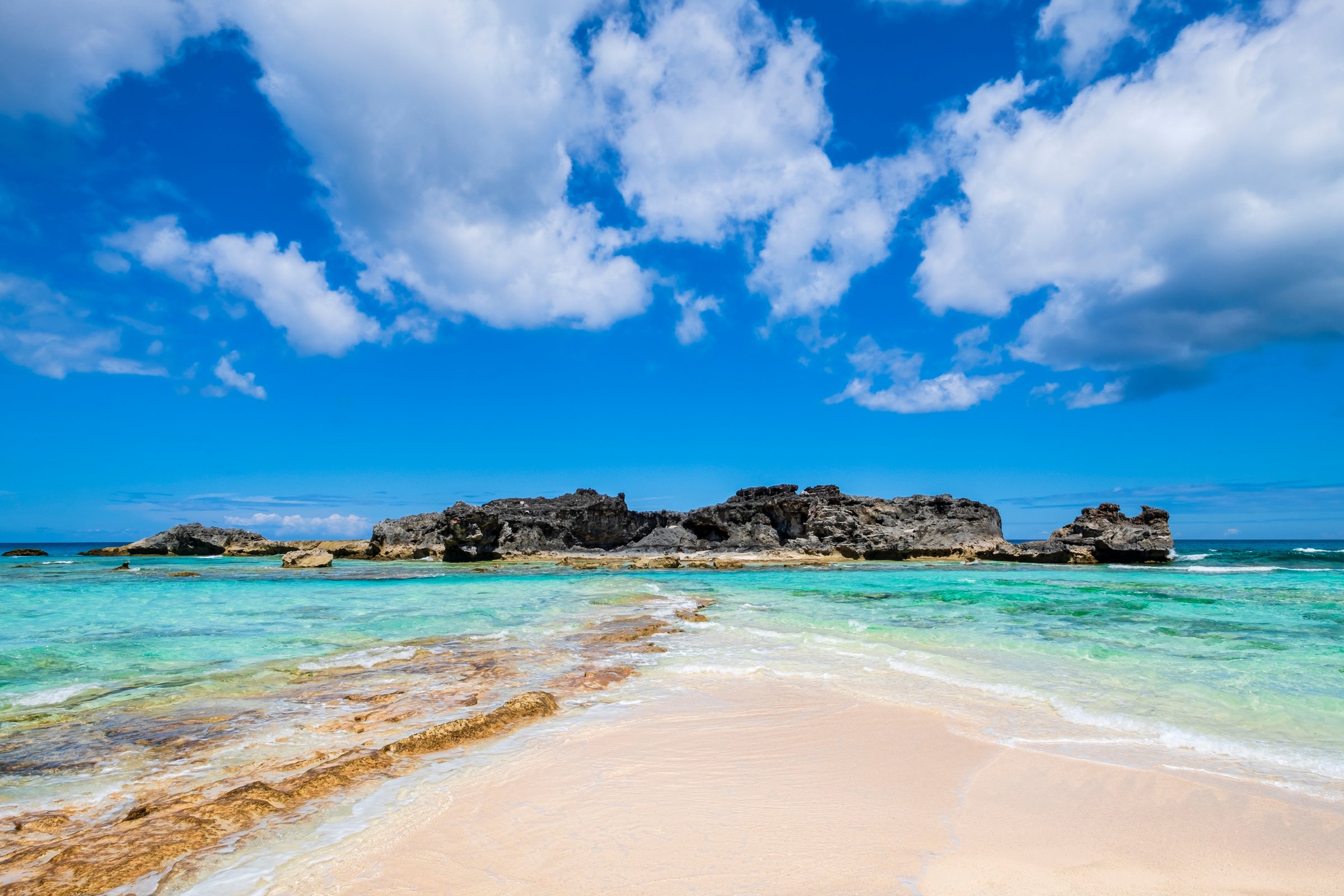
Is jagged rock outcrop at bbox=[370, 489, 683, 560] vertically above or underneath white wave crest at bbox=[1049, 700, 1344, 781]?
above

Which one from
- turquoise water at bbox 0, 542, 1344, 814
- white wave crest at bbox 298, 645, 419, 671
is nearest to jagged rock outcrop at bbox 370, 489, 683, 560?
turquoise water at bbox 0, 542, 1344, 814

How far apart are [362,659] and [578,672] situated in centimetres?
329

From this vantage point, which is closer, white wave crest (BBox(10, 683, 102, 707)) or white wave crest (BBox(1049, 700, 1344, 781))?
white wave crest (BBox(1049, 700, 1344, 781))

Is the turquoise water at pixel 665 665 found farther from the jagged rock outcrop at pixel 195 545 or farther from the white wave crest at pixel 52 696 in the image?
the jagged rock outcrop at pixel 195 545

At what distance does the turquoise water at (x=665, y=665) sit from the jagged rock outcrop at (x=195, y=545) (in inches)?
1807

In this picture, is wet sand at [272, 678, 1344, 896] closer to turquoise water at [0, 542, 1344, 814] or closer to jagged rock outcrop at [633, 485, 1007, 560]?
turquoise water at [0, 542, 1344, 814]

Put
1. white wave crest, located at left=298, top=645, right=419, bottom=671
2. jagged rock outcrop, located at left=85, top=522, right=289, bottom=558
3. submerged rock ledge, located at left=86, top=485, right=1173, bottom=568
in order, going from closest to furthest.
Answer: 1. white wave crest, located at left=298, top=645, right=419, bottom=671
2. submerged rock ledge, located at left=86, top=485, right=1173, bottom=568
3. jagged rock outcrop, located at left=85, top=522, right=289, bottom=558

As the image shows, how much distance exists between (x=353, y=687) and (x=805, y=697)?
498 centimetres

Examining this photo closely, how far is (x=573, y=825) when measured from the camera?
3510mm

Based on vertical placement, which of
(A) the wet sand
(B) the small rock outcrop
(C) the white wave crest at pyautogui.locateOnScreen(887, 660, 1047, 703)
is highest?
(B) the small rock outcrop

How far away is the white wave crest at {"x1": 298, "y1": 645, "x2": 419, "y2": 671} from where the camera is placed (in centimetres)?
827

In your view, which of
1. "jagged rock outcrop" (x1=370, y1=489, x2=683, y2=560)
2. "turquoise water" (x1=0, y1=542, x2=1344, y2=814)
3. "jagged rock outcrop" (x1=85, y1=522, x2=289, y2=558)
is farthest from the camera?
"jagged rock outcrop" (x1=85, y1=522, x2=289, y2=558)

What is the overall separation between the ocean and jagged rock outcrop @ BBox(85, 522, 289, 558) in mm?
47879

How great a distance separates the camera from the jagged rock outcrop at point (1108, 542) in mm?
39969
